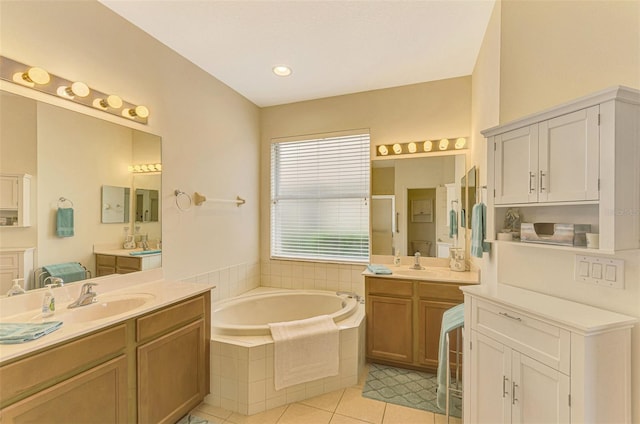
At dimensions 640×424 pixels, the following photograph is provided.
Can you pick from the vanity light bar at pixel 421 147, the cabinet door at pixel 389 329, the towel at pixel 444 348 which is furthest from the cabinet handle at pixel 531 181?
the vanity light bar at pixel 421 147

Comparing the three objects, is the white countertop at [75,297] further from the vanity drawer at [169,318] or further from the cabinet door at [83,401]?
the cabinet door at [83,401]

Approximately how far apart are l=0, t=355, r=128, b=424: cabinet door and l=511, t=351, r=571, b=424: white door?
77.8 inches

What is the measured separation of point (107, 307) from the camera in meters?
1.73

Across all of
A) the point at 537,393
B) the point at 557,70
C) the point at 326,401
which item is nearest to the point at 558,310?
the point at 537,393

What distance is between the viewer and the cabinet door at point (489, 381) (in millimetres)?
1365

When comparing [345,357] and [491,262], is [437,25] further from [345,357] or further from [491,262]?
[345,357]

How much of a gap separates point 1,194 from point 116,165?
629 mm

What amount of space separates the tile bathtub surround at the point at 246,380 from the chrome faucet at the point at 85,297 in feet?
2.77

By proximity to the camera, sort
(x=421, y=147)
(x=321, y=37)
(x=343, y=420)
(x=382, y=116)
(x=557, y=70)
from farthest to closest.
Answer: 1. (x=382, y=116)
2. (x=421, y=147)
3. (x=321, y=37)
4. (x=343, y=420)
5. (x=557, y=70)

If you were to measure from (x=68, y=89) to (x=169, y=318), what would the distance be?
5.00 feet

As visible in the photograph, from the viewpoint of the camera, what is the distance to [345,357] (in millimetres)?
2314

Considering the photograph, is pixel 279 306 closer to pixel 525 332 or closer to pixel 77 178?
pixel 77 178

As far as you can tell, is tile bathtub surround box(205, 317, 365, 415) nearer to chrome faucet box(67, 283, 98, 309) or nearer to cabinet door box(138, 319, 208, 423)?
cabinet door box(138, 319, 208, 423)

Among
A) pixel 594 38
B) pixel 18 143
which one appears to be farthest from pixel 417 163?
pixel 18 143
